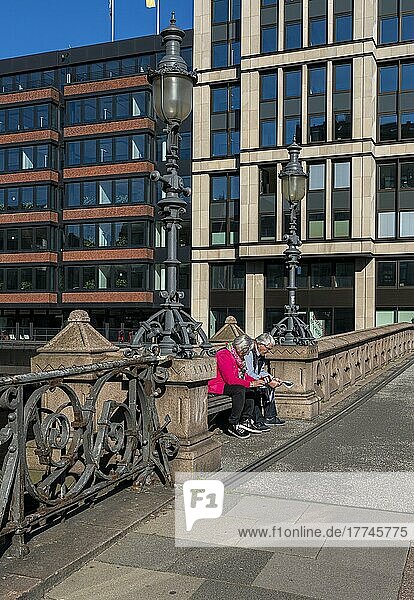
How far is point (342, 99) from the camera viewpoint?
4497 centimetres

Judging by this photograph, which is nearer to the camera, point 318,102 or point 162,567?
point 162,567

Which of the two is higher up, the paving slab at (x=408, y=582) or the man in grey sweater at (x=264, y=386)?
the man in grey sweater at (x=264, y=386)

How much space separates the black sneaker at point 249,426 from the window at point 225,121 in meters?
41.1

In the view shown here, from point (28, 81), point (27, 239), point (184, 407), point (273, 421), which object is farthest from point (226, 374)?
point (28, 81)

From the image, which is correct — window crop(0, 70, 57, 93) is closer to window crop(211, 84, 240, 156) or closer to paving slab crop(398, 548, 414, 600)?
window crop(211, 84, 240, 156)

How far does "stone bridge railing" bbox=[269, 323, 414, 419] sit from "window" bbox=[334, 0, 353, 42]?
31.8 m

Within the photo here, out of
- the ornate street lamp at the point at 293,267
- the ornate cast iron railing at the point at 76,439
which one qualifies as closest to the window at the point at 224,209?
the ornate street lamp at the point at 293,267

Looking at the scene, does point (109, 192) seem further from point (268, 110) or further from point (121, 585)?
point (121, 585)

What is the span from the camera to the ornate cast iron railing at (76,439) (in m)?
4.37

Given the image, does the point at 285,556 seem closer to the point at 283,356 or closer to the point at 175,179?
the point at 175,179

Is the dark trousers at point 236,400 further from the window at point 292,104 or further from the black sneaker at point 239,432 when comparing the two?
the window at point 292,104

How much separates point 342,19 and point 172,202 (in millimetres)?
41786

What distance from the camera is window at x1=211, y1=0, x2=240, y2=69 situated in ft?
160

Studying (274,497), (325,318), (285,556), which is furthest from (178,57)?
(325,318)
